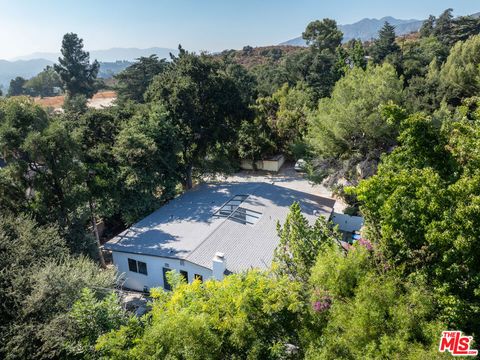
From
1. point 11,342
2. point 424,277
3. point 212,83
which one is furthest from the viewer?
point 212,83

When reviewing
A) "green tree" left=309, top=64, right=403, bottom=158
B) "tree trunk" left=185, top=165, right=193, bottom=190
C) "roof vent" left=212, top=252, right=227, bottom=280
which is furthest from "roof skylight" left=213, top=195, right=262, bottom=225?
"green tree" left=309, top=64, right=403, bottom=158

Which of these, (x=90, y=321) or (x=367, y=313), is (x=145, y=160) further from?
(x=367, y=313)

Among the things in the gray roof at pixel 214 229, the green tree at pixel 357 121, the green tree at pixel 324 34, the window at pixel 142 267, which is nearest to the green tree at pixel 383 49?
the green tree at pixel 324 34

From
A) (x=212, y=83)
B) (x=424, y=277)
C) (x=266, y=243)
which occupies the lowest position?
(x=266, y=243)

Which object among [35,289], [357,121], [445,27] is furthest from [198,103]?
[445,27]

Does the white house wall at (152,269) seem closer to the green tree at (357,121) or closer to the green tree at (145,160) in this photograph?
the green tree at (145,160)

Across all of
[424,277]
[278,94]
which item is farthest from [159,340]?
[278,94]

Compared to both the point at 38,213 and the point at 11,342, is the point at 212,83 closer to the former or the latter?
the point at 38,213

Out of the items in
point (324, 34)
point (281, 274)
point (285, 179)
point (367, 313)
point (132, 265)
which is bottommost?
point (285, 179)
